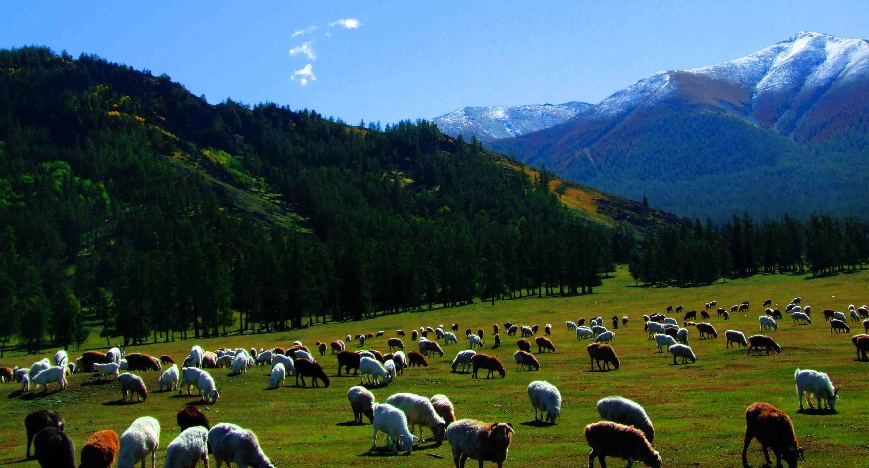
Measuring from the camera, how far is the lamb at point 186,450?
17281 mm

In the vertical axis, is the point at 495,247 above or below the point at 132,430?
above

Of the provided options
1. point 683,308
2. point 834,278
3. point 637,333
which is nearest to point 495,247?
point 683,308

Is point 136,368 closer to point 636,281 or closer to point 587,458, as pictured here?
point 587,458

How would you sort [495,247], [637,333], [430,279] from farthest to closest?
[495,247] < [430,279] < [637,333]

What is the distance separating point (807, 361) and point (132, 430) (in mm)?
34801

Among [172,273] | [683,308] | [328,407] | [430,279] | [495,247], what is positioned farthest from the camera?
[495,247]

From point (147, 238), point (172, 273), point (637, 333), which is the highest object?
point (147, 238)

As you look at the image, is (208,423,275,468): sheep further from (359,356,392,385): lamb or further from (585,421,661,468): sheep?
(359,356,392,385): lamb

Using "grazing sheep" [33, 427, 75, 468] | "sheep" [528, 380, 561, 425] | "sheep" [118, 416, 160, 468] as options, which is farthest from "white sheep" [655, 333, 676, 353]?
"grazing sheep" [33, 427, 75, 468]

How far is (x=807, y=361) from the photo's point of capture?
121ft

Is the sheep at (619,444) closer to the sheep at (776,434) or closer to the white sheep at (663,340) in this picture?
the sheep at (776,434)

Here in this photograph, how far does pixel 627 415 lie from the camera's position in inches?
809

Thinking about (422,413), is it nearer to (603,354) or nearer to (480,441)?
(480,441)

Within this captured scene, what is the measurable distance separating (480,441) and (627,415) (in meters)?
5.48
